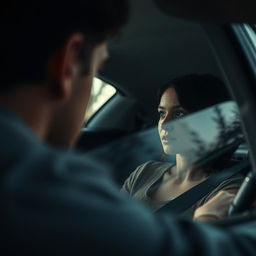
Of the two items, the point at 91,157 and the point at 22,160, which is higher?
the point at 22,160

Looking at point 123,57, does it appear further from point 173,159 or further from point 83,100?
point 83,100

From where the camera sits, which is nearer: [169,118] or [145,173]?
[169,118]

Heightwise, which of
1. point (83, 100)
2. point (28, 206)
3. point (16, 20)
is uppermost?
point (16, 20)

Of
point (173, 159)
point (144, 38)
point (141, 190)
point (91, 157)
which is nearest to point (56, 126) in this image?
point (91, 157)

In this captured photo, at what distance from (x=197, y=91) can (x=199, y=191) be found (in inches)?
12.0

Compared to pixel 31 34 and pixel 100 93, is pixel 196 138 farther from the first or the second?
pixel 31 34

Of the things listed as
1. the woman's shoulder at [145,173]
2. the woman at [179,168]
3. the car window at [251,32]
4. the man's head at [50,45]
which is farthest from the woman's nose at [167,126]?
the man's head at [50,45]

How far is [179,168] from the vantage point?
185 cm

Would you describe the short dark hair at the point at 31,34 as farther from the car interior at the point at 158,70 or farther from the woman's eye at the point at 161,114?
the woman's eye at the point at 161,114

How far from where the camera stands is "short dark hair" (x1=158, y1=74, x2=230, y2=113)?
179 cm

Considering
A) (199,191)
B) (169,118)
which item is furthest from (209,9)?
(199,191)

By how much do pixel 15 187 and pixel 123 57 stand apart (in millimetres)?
751

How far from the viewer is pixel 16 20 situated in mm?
1124

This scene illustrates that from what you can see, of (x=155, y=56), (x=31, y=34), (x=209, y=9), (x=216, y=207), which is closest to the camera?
(x=31, y=34)
